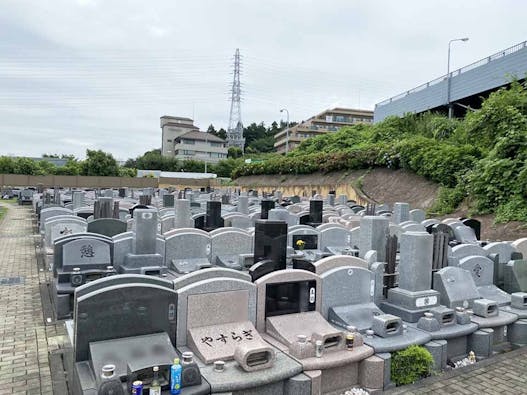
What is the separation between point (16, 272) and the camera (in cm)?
1001

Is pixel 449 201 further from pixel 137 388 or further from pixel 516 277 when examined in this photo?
pixel 137 388

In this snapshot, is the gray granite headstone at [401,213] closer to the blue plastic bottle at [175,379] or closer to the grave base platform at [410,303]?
the grave base platform at [410,303]

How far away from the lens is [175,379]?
151 inches

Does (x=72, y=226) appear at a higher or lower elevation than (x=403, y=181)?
lower

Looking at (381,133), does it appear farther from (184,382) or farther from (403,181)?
(184,382)

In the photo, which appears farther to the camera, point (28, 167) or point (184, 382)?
point (28, 167)

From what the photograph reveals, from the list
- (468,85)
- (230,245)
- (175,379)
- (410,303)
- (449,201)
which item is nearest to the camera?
(175,379)

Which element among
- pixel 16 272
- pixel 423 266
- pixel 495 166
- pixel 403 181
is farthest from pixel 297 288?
pixel 403 181

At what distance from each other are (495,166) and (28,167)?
52073mm

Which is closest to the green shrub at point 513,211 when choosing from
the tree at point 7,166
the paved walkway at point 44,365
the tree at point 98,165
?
the paved walkway at point 44,365

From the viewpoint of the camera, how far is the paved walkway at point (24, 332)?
4781 millimetres

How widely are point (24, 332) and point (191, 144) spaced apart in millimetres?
82325

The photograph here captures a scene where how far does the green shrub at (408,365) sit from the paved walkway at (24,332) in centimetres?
419

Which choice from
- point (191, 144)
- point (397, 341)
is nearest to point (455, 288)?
point (397, 341)
